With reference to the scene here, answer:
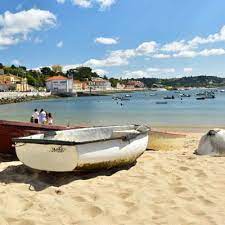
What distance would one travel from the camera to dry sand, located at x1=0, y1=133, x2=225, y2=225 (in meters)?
5.45

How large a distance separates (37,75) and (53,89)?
2578cm

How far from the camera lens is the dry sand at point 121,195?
545 centimetres

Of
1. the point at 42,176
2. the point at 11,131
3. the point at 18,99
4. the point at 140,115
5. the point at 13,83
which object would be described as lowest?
the point at 18,99

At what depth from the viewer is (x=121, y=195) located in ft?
21.1

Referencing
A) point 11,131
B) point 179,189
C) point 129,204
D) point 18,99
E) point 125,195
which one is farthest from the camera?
point 18,99

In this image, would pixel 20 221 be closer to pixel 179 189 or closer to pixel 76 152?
pixel 76 152

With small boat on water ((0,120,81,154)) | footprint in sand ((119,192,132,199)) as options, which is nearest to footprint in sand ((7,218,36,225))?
footprint in sand ((119,192,132,199))

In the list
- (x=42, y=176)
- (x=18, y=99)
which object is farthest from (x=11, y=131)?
(x=18, y=99)

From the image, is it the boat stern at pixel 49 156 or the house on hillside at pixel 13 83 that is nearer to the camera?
the boat stern at pixel 49 156

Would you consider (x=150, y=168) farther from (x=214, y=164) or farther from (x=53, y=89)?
(x=53, y=89)

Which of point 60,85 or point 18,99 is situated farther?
point 60,85

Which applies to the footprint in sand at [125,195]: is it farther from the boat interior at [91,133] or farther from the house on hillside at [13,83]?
the house on hillside at [13,83]

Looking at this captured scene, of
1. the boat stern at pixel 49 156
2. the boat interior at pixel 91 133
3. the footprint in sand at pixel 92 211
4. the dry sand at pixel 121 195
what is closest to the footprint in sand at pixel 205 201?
the dry sand at pixel 121 195

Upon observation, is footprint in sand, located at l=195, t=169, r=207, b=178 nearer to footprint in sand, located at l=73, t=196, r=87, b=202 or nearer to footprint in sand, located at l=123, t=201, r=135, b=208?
footprint in sand, located at l=123, t=201, r=135, b=208
